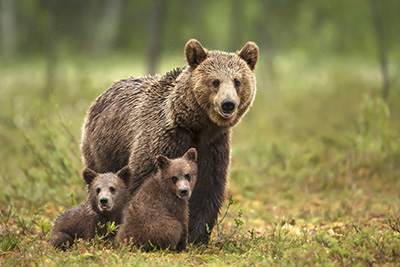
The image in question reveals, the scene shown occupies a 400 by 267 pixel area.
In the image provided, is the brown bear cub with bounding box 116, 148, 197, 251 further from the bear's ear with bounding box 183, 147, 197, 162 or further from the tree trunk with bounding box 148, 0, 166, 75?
the tree trunk with bounding box 148, 0, 166, 75

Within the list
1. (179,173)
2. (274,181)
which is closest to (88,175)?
(179,173)

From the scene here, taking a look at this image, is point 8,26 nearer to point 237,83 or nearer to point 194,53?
point 194,53

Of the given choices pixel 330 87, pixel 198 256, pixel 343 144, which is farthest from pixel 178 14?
pixel 198 256

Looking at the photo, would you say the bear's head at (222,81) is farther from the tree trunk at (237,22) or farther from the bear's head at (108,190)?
the tree trunk at (237,22)

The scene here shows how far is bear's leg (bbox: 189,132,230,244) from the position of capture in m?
6.89

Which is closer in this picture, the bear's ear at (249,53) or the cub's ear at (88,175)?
the cub's ear at (88,175)

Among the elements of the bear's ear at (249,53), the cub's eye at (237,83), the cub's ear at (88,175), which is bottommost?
the cub's ear at (88,175)

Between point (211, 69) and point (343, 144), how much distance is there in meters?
6.43

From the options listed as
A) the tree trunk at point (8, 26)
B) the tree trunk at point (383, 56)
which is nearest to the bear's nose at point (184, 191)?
the tree trunk at point (383, 56)

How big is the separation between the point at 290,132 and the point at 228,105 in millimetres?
8187

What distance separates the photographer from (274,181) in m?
10.7

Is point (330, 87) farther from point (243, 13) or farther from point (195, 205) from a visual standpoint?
point (195, 205)

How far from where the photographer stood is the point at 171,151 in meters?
6.68

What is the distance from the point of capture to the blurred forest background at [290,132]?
8.52 meters
